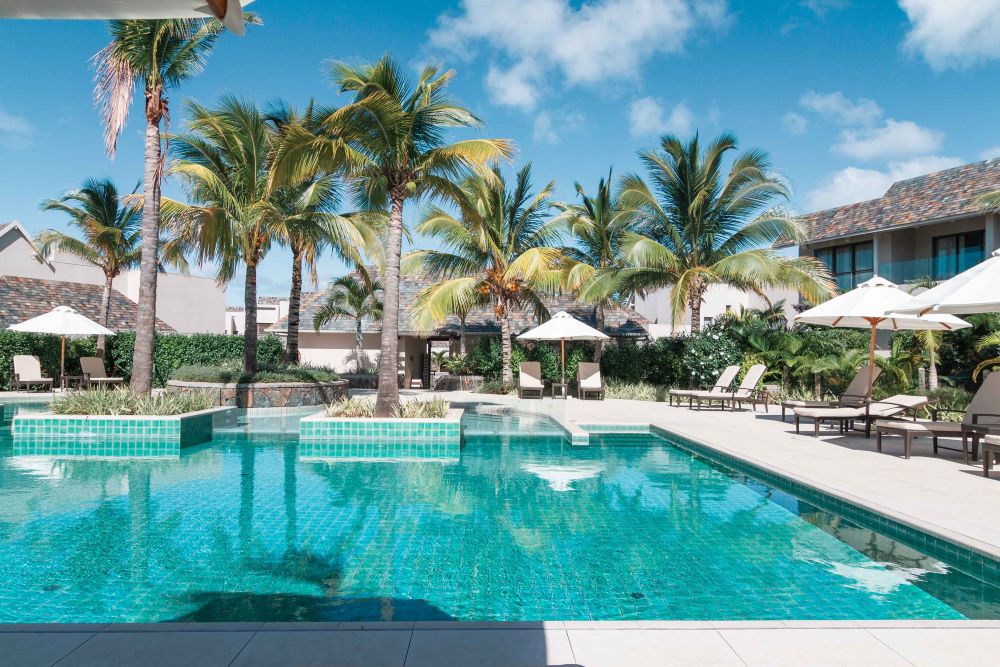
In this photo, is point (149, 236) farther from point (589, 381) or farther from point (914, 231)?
point (914, 231)

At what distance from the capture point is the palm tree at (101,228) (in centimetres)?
2445

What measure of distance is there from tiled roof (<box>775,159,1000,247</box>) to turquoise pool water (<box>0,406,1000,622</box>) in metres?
17.1

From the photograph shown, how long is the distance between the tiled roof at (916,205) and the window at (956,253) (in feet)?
4.50

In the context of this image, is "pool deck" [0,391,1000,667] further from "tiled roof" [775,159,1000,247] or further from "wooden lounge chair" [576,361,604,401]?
"tiled roof" [775,159,1000,247]

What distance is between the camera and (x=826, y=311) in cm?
1098

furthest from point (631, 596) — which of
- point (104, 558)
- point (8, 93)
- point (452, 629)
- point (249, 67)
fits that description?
point (8, 93)

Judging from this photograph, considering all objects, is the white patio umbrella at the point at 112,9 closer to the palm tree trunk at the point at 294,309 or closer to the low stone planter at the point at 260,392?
the low stone planter at the point at 260,392

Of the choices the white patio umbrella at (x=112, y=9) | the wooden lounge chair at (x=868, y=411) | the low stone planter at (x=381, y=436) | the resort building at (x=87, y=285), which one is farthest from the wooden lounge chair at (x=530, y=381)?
the white patio umbrella at (x=112, y=9)

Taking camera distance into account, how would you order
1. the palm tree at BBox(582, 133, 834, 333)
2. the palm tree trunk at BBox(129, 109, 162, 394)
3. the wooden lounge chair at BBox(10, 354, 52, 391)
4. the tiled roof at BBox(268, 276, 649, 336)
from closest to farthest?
1. the palm tree trunk at BBox(129, 109, 162, 394)
2. the palm tree at BBox(582, 133, 834, 333)
3. the wooden lounge chair at BBox(10, 354, 52, 391)
4. the tiled roof at BBox(268, 276, 649, 336)

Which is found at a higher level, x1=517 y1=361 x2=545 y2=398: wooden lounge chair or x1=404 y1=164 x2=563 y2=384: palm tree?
x1=404 y1=164 x2=563 y2=384: palm tree

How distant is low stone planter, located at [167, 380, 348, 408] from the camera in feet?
50.5

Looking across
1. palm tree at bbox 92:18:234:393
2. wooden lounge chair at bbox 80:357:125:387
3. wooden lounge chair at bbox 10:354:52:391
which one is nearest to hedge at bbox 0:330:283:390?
wooden lounge chair at bbox 10:354:52:391

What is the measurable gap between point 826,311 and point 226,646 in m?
10.7

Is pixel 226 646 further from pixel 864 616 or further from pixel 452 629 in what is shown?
pixel 864 616
